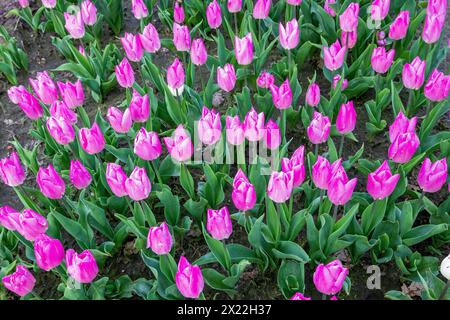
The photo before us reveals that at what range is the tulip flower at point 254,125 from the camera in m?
2.10

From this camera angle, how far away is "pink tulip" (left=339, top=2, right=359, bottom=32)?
8.36ft

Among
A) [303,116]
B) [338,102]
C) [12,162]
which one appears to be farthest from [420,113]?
Result: [12,162]

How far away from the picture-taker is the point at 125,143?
9.59ft

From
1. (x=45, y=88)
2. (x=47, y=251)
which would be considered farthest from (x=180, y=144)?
(x=45, y=88)

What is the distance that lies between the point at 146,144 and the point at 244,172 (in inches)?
19.6

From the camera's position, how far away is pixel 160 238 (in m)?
1.87

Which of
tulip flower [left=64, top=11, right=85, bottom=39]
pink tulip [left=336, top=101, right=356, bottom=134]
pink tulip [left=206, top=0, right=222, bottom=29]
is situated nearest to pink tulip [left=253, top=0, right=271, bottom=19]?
pink tulip [left=206, top=0, right=222, bottom=29]

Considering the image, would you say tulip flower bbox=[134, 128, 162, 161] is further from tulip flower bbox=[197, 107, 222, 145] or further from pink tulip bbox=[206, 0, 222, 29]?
pink tulip bbox=[206, 0, 222, 29]

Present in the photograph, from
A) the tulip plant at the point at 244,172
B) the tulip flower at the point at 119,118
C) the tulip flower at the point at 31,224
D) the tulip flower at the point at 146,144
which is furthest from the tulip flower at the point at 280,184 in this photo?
the tulip flower at the point at 31,224

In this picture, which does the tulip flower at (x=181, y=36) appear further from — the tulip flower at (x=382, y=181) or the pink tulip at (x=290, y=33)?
the tulip flower at (x=382, y=181)

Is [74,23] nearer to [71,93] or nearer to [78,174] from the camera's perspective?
[71,93]

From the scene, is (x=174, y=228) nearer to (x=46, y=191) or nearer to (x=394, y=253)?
(x=46, y=191)

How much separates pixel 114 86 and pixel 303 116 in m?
1.28

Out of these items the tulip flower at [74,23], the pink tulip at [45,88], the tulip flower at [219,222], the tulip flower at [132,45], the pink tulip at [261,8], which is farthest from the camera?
the tulip flower at [74,23]
